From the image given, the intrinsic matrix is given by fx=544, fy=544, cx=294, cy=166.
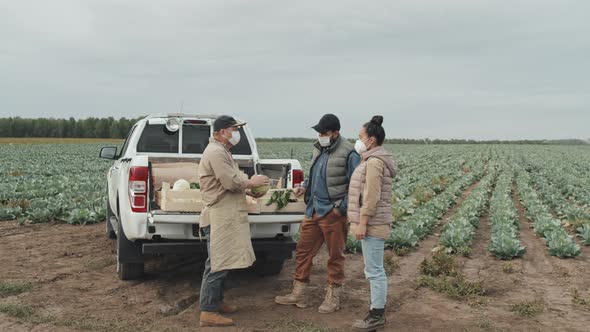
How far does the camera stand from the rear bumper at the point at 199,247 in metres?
6.34

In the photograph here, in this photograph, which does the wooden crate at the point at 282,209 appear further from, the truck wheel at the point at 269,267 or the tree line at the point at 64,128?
the tree line at the point at 64,128

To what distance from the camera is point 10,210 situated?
13.0 metres

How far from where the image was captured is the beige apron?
5.57 metres

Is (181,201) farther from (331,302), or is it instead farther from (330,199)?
(331,302)

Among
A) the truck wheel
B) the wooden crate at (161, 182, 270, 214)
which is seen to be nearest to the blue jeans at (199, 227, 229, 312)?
the wooden crate at (161, 182, 270, 214)

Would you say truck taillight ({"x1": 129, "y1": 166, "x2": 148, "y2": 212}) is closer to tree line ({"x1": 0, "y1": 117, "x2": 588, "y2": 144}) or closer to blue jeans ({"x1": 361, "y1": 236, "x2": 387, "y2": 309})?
blue jeans ({"x1": 361, "y1": 236, "x2": 387, "y2": 309})

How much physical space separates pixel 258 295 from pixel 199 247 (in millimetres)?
1119

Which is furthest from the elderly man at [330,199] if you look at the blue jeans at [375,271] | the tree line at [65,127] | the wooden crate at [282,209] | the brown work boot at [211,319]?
the tree line at [65,127]

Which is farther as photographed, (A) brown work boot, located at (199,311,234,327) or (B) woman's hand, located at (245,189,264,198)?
(B) woman's hand, located at (245,189,264,198)

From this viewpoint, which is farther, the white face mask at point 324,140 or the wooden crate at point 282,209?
the wooden crate at point 282,209

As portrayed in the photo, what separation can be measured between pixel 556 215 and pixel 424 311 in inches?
437

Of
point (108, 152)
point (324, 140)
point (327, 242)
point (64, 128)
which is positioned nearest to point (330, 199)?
point (327, 242)

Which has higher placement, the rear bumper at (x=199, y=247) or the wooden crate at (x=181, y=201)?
the wooden crate at (x=181, y=201)

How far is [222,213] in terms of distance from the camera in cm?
562
